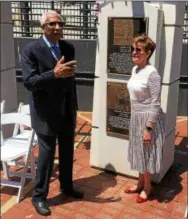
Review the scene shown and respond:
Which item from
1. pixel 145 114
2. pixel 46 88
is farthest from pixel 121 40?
pixel 46 88

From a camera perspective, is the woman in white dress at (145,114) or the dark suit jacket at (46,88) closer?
the dark suit jacket at (46,88)

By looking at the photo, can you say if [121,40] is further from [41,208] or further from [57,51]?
[41,208]

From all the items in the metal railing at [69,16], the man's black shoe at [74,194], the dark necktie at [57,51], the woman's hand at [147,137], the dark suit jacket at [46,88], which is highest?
the metal railing at [69,16]

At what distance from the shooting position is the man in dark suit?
199cm

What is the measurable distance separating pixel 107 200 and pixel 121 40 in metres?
1.44

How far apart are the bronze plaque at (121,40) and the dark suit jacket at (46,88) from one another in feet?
2.25

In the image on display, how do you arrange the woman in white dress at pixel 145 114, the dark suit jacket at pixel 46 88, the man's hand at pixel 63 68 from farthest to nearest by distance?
the woman in white dress at pixel 145 114, the dark suit jacket at pixel 46 88, the man's hand at pixel 63 68

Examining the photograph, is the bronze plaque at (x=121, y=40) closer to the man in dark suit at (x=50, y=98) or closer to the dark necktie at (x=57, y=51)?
the man in dark suit at (x=50, y=98)

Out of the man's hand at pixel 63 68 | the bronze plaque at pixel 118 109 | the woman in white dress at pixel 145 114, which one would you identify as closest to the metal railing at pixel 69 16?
the man's hand at pixel 63 68

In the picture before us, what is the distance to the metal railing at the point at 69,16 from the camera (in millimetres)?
1310

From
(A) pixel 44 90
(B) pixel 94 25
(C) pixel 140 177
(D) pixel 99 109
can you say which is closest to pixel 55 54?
(A) pixel 44 90

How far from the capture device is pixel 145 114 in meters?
2.58

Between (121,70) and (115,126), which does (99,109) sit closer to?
(115,126)

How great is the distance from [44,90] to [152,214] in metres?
1.37
